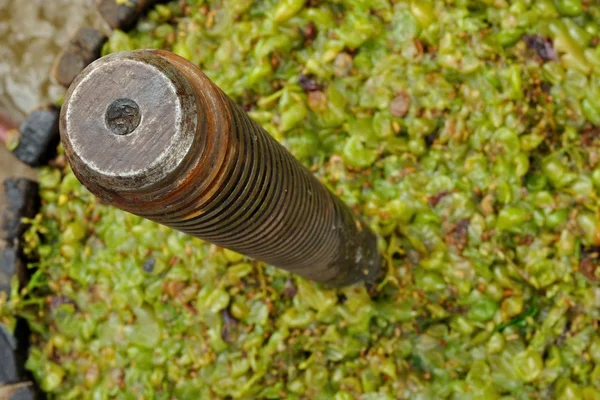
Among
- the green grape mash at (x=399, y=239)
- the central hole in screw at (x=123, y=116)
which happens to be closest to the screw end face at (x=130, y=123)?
the central hole in screw at (x=123, y=116)

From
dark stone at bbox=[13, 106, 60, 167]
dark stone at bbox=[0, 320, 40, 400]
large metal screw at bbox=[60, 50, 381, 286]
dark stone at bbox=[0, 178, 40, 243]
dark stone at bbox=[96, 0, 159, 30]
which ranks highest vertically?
large metal screw at bbox=[60, 50, 381, 286]

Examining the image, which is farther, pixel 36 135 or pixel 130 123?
pixel 36 135

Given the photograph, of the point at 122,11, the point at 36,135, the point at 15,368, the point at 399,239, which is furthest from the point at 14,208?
the point at 399,239

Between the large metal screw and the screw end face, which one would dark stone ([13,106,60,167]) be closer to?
the large metal screw

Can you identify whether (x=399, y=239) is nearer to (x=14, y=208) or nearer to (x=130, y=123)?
(x=130, y=123)

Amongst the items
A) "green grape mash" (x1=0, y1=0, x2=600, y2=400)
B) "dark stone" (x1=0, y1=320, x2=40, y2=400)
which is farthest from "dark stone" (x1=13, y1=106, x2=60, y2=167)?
"dark stone" (x1=0, y1=320, x2=40, y2=400)

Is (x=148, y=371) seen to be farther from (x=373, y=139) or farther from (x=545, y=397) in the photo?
(x=545, y=397)
